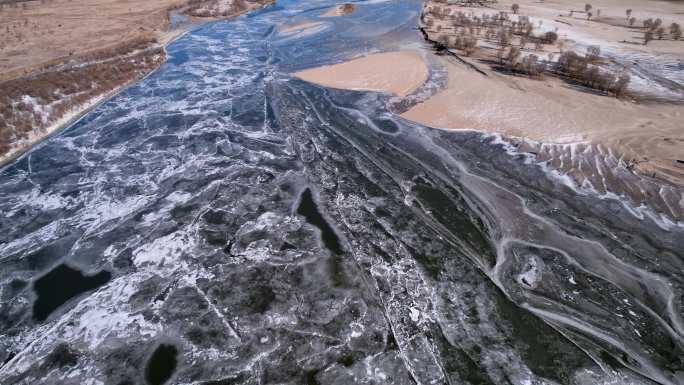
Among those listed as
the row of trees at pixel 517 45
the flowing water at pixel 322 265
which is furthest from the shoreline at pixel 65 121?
the row of trees at pixel 517 45

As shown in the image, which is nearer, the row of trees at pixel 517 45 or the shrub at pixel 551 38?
the row of trees at pixel 517 45

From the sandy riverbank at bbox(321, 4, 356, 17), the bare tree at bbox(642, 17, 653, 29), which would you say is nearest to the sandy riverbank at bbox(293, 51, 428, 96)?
the sandy riverbank at bbox(321, 4, 356, 17)

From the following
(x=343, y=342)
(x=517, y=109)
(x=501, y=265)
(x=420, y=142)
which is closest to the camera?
(x=343, y=342)

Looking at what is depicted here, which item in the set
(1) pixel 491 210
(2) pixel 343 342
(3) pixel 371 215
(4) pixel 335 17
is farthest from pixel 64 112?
(4) pixel 335 17

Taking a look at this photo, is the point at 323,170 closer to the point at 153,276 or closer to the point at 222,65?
the point at 153,276

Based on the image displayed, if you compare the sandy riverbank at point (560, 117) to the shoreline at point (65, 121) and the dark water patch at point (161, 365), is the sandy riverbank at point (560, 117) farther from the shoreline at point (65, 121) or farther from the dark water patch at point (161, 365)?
the shoreline at point (65, 121)

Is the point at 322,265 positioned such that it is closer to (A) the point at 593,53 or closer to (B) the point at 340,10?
(A) the point at 593,53

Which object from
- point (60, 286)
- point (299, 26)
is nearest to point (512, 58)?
point (299, 26)
